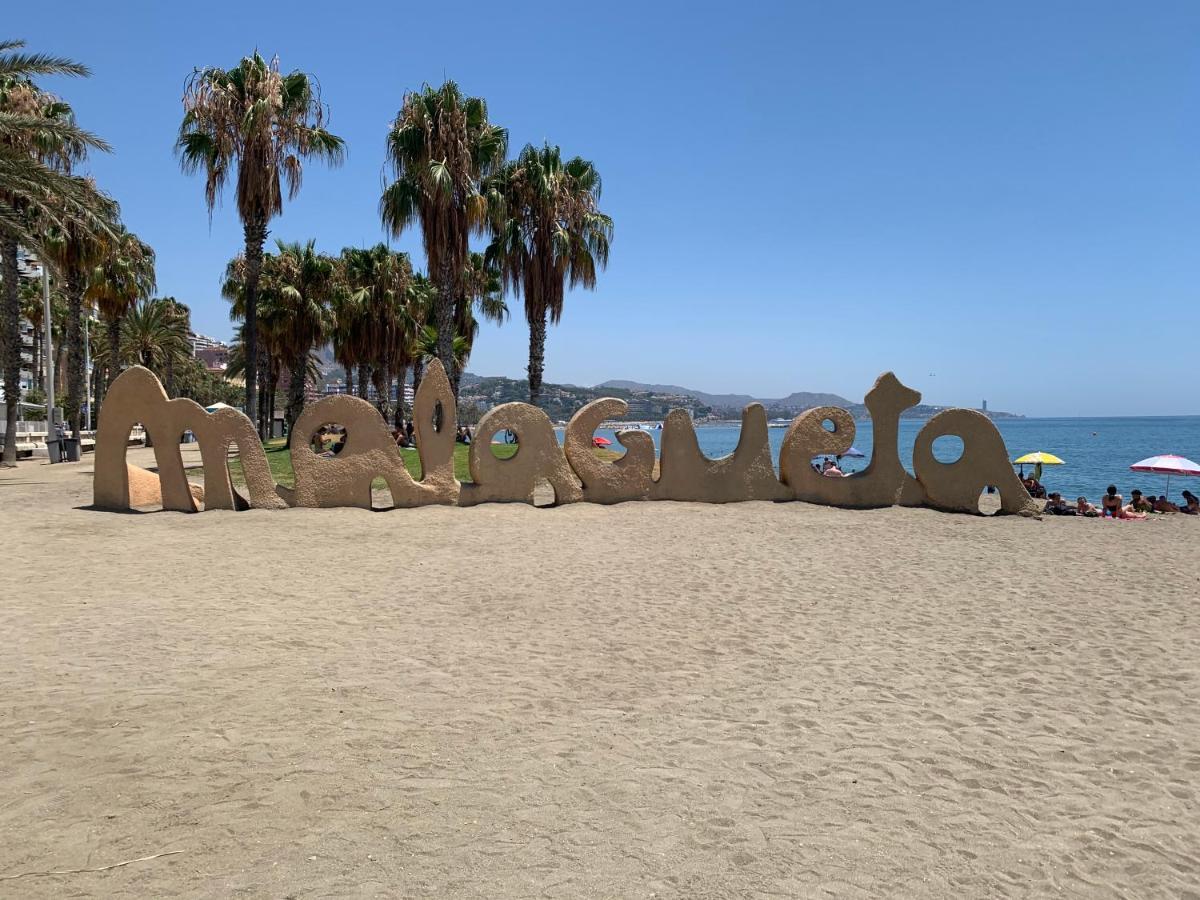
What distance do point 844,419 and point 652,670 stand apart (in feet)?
34.2

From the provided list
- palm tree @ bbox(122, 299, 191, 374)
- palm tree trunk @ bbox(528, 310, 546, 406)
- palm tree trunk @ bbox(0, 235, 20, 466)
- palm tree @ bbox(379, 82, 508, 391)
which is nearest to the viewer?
palm tree @ bbox(379, 82, 508, 391)

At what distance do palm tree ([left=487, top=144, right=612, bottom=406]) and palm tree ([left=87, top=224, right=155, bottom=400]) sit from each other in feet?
53.7

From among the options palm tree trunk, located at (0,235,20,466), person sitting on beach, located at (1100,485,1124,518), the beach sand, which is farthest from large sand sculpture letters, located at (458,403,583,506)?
palm tree trunk, located at (0,235,20,466)

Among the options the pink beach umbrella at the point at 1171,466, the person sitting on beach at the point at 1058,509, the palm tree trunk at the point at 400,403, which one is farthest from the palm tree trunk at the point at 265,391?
the pink beach umbrella at the point at 1171,466

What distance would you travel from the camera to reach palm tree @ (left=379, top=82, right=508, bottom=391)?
21312mm

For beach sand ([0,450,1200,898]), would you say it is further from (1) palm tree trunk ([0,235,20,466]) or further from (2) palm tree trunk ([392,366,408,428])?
(2) palm tree trunk ([392,366,408,428])

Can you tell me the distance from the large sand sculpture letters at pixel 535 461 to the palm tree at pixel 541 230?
1067cm

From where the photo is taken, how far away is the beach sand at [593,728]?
3723 mm

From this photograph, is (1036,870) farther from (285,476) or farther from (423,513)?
(285,476)

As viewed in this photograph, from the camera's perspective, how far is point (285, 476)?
20.5m

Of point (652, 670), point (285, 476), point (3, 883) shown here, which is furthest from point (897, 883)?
point (285, 476)

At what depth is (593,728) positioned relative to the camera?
17.3 feet

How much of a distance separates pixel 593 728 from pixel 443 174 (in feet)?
60.9

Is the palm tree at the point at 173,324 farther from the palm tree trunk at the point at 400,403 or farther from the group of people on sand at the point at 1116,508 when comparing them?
the group of people on sand at the point at 1116,508
